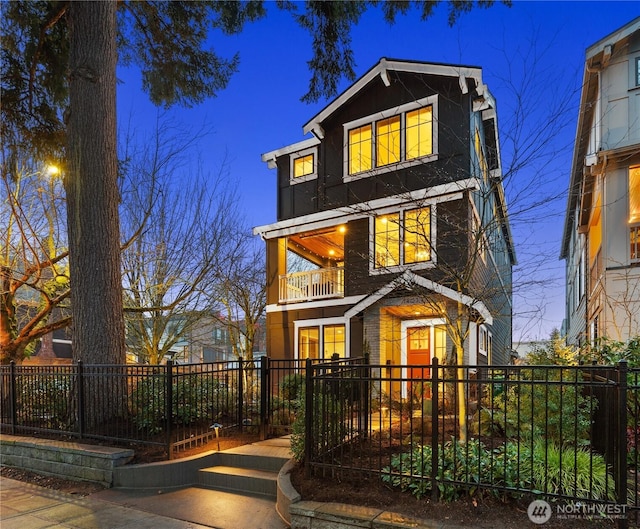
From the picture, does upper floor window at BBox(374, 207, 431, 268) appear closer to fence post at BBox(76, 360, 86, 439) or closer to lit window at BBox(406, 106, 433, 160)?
lit window at BBox(406, 106, 433, 160)

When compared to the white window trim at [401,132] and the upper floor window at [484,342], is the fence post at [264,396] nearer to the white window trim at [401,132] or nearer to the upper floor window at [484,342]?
the white window trim at [401,132]

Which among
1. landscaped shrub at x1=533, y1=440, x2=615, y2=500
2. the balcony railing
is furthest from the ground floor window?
landscaped shrub at x1=533, y1=440, x2=615, y2=500

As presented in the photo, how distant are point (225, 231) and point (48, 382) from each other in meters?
7.63

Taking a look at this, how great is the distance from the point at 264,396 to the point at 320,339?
6.08 metres

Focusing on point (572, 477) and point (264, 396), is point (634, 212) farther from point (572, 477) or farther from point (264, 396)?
point (264, 396)

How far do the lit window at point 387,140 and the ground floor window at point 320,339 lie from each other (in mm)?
4946

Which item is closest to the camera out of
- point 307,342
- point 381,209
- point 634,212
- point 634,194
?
point 634,212

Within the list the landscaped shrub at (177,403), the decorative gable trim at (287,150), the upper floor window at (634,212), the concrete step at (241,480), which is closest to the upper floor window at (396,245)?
the decorative gable trim at (287,150)

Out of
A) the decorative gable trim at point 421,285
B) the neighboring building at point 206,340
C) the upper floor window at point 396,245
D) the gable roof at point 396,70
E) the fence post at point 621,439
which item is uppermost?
the gable roof at point 396,70

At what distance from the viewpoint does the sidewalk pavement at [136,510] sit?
167 inches

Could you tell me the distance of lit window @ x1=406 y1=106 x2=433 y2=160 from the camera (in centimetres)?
1135

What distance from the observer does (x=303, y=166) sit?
1391 centimetres

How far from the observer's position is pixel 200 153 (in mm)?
12000

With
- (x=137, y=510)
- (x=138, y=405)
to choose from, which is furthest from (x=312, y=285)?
(x=137, y=510)
